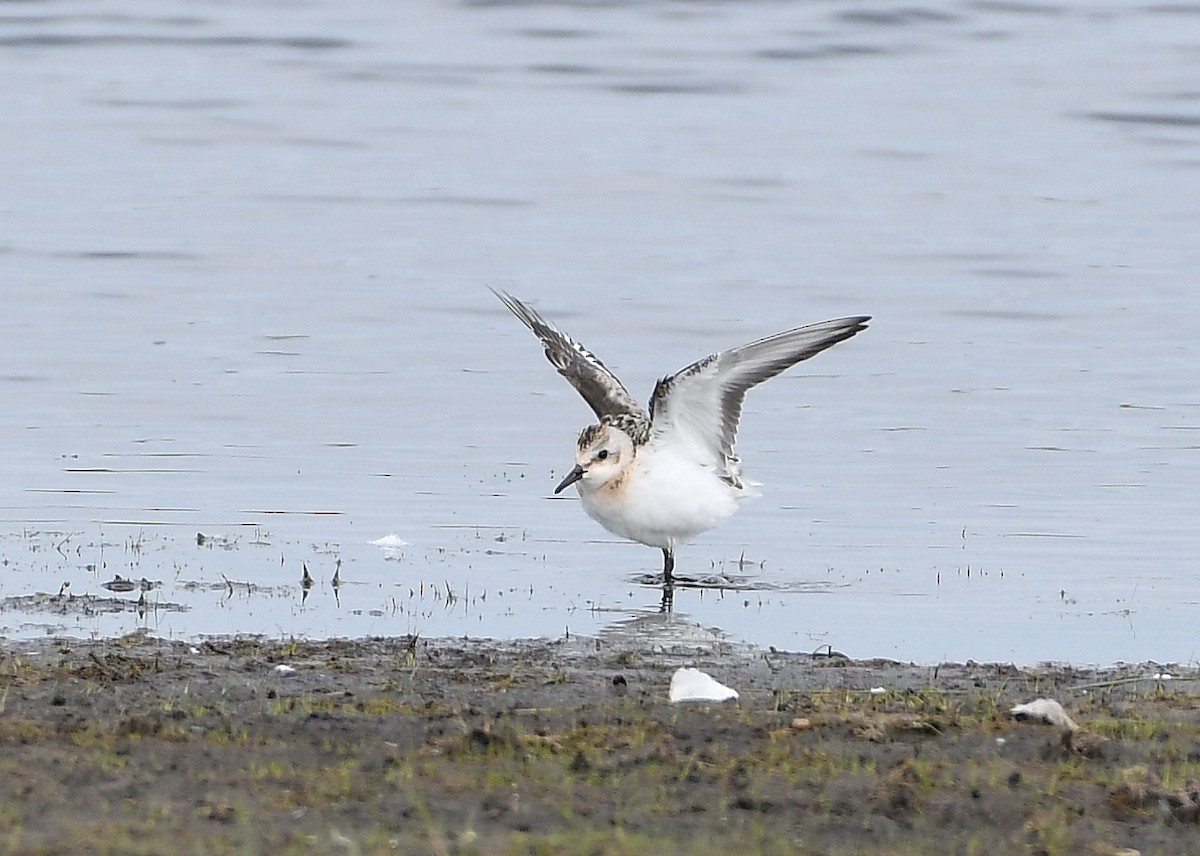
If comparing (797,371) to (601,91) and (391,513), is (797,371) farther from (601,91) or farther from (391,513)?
(601,91)

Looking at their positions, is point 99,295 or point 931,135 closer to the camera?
point 99,295

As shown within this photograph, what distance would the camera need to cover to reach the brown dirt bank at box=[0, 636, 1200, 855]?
18.5 ft

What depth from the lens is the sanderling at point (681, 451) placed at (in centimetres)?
1119

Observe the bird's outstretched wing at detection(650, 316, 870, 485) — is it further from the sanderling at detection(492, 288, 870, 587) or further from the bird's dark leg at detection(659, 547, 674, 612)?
the bird's dark leg at detection(659, 547, 674, 612)

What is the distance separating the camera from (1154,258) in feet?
74.5

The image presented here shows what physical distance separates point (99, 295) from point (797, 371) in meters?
6.63

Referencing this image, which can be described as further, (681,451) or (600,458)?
(681,451)

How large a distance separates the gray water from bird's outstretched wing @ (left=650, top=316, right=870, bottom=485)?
664mm

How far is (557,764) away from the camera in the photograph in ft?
20.7

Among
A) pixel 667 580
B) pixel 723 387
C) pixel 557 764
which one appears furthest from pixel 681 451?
pixel 557 764

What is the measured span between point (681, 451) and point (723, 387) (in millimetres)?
442

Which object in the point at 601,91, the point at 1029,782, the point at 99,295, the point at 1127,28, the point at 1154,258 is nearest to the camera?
the point at 1029,782

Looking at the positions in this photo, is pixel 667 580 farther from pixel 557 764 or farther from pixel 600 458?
pixel 557 764

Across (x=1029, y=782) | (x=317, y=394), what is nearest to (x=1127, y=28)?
(x=317, y=394)
